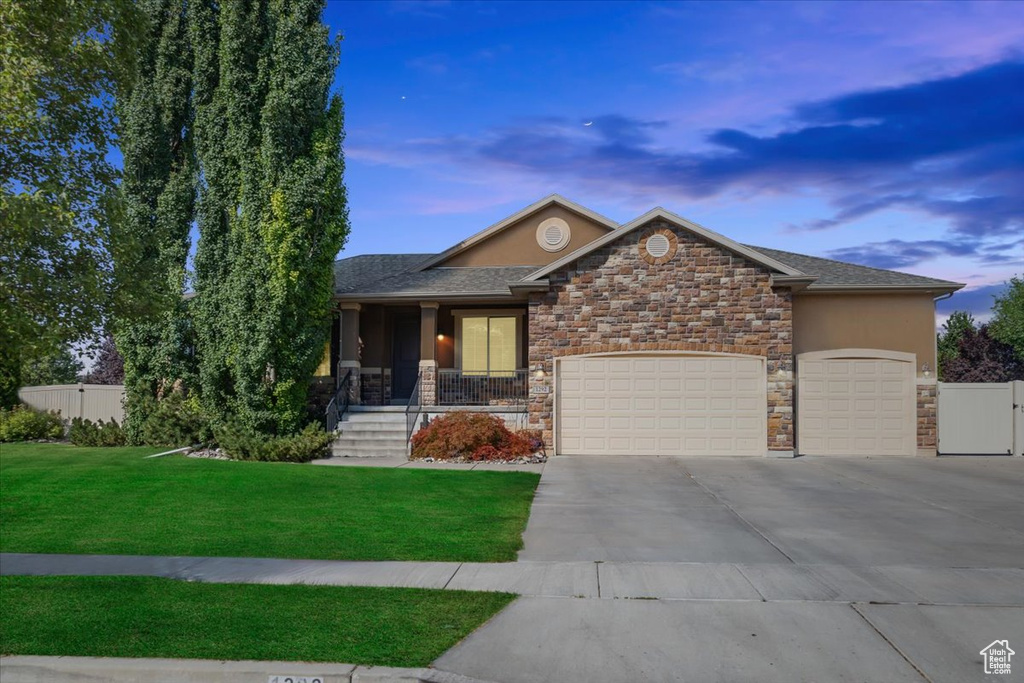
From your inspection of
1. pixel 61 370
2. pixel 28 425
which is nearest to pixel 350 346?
pixel 28 425

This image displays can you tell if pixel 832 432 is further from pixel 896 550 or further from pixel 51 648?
pixel 51 648

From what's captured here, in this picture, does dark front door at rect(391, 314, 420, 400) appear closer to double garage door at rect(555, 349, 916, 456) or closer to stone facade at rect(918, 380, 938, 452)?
double garage door at rect(555, 349, 916, 456)

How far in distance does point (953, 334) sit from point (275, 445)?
3938 centimetres

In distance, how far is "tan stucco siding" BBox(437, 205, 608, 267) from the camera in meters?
23.7

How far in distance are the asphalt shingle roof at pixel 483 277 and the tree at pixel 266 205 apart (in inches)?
98.3

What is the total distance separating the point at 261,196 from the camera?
61.7 feet

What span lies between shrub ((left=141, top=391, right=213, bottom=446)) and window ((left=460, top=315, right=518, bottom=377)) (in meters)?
7.26

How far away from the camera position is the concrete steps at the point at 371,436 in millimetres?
18406

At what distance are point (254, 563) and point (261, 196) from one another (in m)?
12.8

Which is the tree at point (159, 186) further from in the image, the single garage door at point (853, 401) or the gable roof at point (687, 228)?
the single garage door at point (853, 401)

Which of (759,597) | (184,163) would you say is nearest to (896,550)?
(759,597)

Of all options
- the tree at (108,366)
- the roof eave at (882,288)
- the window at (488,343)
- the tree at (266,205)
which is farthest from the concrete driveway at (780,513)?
the tree at (108,366)

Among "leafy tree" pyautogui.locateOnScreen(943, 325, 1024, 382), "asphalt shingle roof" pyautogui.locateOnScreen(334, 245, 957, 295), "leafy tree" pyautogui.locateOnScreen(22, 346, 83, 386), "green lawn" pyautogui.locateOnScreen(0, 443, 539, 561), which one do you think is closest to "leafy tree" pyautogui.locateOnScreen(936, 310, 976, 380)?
"leafy tree" pyautogui.locateOnScreen(943, 325, 1024, 382)

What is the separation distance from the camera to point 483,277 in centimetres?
2214
